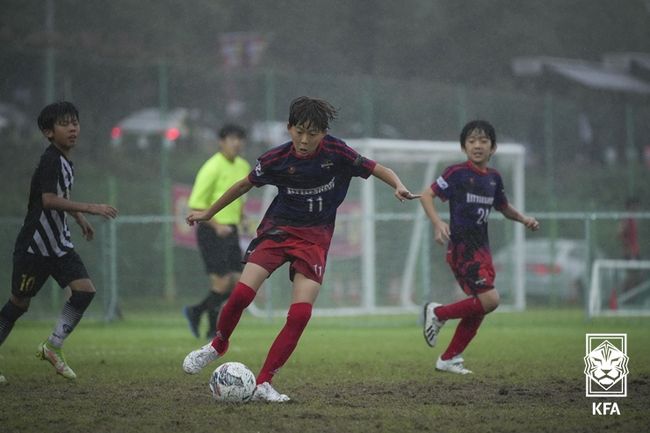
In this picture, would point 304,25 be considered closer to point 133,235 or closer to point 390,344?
point 133,235

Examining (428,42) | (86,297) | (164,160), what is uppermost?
(428,42)

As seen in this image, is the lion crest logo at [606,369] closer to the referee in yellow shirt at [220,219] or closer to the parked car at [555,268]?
the referee in yellow shirt at [220,219]

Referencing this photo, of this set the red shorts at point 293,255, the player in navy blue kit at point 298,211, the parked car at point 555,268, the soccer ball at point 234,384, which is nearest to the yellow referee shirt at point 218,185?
the player in navy blue kit at point 298,211

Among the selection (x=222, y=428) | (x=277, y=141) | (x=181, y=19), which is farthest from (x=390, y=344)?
(x=181, y=19)

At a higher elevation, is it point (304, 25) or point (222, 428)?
point (304, 25)

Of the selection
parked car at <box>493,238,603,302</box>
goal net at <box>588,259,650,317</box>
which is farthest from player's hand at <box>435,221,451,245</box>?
parked car at <box>493,238,603,302</box>

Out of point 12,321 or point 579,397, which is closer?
point 579,397

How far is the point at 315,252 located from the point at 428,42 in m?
18.5

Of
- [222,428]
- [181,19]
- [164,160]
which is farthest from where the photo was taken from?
[181,19]

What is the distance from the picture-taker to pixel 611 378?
7.77 meters

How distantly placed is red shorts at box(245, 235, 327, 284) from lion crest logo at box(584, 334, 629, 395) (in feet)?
6.34

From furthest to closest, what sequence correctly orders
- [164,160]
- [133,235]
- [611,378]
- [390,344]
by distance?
[164,160] → [133,235] → [390,344] → [611,378]

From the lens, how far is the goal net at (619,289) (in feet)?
54.4

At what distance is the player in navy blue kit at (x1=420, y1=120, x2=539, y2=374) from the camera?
8.73 m
